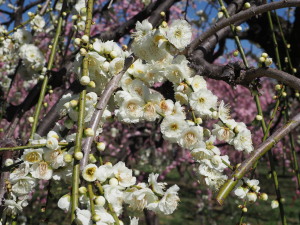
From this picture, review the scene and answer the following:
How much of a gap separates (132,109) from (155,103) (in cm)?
8

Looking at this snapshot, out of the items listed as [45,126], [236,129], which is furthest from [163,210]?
[45,126]

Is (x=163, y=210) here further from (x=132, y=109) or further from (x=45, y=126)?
(x=45, y=126)

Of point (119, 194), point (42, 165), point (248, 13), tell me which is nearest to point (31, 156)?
point (42, 165)

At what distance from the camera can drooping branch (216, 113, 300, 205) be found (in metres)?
0.85

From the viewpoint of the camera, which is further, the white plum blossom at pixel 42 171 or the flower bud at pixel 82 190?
the white plum blossom at pixel 42 171

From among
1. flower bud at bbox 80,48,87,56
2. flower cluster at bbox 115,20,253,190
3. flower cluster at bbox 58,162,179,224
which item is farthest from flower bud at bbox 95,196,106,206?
flower bud at bbox 80,48,87,56

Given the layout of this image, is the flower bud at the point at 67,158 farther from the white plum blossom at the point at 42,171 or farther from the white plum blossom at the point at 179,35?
the white plum blossom at the point at 179,35

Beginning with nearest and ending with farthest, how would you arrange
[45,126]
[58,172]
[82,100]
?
[82,100]
[58,172]
[45,126]

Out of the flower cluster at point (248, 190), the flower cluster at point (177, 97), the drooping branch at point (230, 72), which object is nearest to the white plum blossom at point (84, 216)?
the flower cluster at point (177, 97)

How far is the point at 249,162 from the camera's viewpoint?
0.95m

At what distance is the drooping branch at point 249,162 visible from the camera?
85cm

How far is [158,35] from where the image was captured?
1.07 m

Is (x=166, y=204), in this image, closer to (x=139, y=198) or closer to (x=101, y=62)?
(x=139, y=198)

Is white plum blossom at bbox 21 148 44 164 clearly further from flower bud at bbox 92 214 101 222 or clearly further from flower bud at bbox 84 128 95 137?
flower bud at bbox 92 214 101 222
